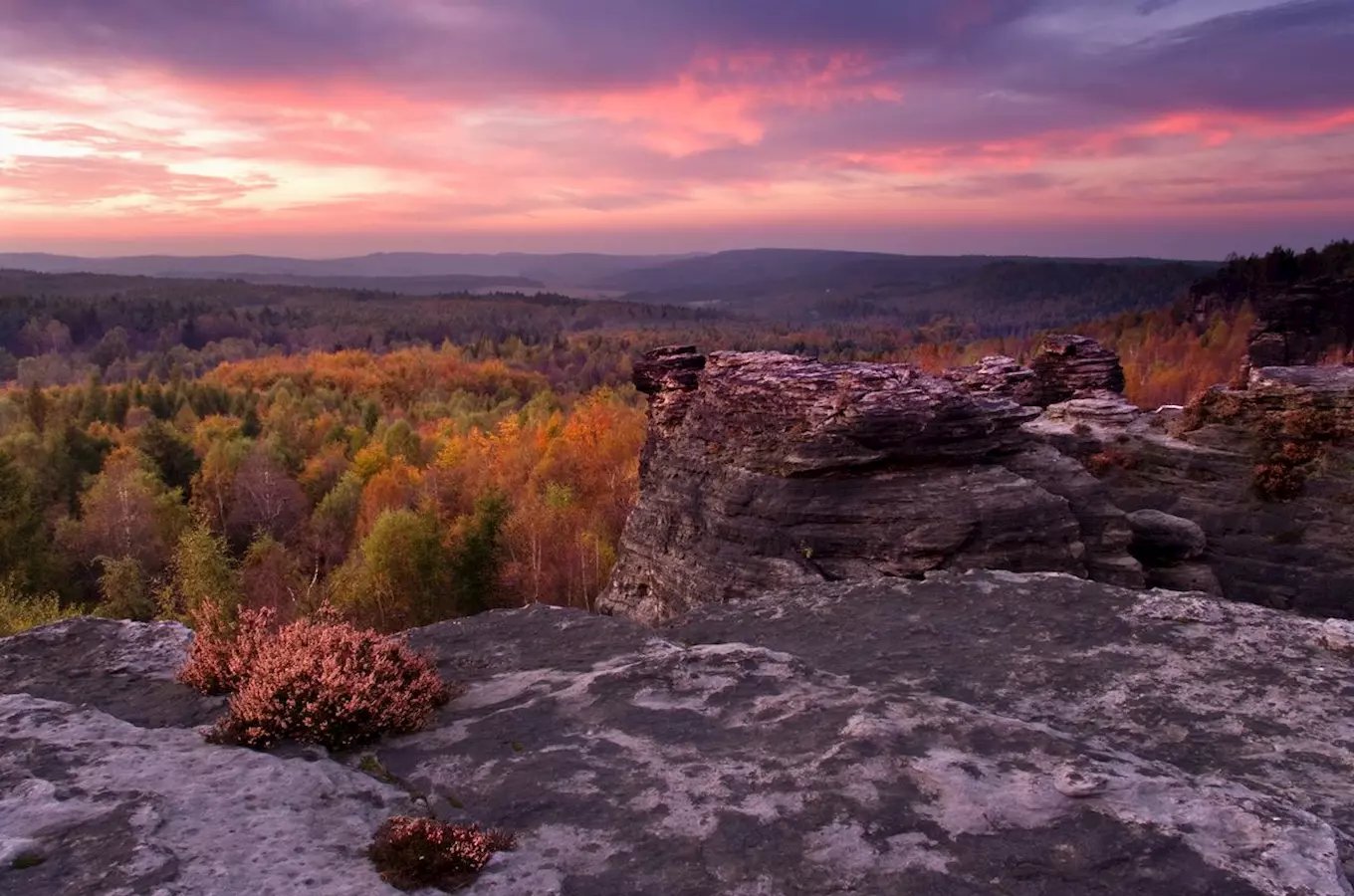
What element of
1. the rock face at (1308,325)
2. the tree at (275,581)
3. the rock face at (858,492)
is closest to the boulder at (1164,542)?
the rock face at (858,492)

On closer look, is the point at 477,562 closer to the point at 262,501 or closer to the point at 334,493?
the point at 334,493

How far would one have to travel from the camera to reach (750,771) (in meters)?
8.57

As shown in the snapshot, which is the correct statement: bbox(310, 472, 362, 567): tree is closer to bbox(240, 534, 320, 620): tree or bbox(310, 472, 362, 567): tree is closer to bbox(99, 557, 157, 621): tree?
bbox(240, 534, 320, 620): tree

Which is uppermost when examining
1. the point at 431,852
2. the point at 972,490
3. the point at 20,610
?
the point at 431,852

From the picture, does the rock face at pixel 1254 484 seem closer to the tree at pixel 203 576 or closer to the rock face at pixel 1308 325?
the tree at pixel 203 576

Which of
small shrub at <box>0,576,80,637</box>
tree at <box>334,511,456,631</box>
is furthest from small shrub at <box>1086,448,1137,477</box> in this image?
small shrub at <box>0,576,80,637</box>

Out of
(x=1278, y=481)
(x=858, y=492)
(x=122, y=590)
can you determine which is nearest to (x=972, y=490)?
(x=858, y=492)

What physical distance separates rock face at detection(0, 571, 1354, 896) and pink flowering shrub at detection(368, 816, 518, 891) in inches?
6.2

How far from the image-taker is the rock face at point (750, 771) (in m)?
6.89

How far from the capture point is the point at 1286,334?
75.2 m

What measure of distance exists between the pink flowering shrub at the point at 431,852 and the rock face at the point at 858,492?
716 inches

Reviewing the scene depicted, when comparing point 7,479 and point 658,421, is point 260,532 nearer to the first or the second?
point 7,479

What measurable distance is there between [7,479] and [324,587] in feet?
59.5

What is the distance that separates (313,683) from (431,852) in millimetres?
3132
